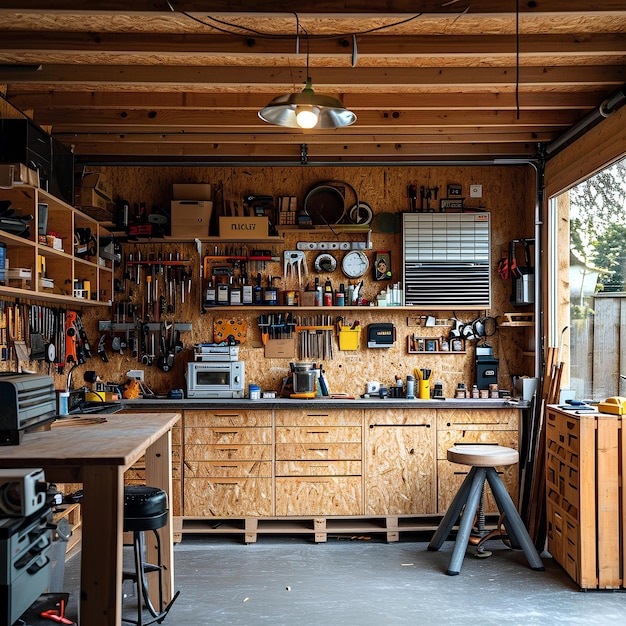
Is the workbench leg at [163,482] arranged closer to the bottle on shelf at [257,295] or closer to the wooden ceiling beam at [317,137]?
the bottle on shelf at [257,295]

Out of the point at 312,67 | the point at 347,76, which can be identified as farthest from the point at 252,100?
the point at 347,76

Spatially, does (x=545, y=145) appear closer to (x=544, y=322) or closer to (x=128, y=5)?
(x=544, y=322)

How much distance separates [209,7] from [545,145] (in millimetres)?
3210

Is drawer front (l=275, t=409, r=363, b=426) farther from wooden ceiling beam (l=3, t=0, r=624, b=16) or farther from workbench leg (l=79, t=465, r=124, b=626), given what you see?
wooden ceiling beam (l=3, t=0, r=624, b=16)

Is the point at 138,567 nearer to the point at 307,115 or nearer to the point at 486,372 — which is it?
the point at 307,115

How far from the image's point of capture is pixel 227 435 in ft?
16.3

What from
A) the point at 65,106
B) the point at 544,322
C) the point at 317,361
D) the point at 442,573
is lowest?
the point at 442,573

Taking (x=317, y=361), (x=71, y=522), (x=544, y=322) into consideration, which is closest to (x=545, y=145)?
(x=544, y=322)

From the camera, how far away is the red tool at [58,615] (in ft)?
10.8

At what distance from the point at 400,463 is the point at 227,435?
134cm

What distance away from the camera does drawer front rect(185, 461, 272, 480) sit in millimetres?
4918

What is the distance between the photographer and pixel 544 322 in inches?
202

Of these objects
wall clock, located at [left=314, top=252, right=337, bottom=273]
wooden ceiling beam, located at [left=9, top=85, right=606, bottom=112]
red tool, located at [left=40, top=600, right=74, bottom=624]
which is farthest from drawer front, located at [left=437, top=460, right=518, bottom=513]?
red tool, located at [left=40, top=600, right=74, bottom=624]

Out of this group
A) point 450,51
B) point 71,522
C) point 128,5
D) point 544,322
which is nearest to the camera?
point 128,5
